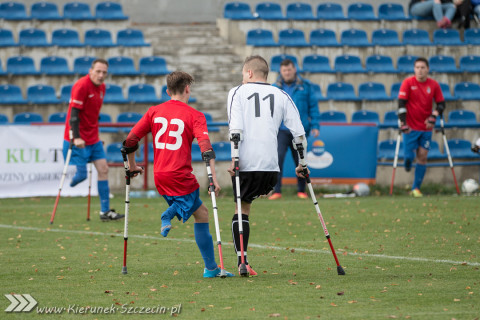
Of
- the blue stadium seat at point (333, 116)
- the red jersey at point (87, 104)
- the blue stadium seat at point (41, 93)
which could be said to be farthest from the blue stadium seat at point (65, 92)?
the red jersey at point (87, 104)

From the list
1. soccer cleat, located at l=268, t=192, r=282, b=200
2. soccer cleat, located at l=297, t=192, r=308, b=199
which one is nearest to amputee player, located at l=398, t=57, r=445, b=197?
soccer cleat, located at l=297, t=192, r=308, b=199

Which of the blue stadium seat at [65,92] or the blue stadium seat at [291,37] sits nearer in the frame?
the blue stadium seat at [65,92]

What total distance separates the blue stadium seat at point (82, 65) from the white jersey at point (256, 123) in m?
13.3

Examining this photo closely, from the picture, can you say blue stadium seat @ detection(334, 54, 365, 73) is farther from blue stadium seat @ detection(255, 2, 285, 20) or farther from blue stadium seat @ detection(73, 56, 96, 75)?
blue stadium seat @ detection(73, 56, 96, 75)

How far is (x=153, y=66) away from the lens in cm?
2122

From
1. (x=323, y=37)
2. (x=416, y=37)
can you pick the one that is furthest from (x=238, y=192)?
(x=416, y=37)

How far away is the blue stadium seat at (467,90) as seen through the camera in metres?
21.5

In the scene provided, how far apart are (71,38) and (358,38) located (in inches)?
315

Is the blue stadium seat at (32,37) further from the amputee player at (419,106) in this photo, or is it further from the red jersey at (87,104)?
the amputee player at (419,106)

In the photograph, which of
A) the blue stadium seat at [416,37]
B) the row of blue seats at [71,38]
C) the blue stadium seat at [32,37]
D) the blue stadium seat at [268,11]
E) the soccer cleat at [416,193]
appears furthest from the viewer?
the blue stadium seat at [268,11]

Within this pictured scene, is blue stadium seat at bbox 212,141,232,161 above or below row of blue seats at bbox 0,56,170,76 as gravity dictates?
below

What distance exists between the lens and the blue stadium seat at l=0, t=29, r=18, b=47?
843 inches

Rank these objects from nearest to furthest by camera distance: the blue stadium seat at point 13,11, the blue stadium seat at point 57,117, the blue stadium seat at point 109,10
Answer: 1. the blue stadium seat at point 57,117
2. the blue stadium seat at point 13,11
3. the blue stadium seat at point 109,10

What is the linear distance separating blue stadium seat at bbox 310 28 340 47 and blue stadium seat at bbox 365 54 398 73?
3.92 feet
